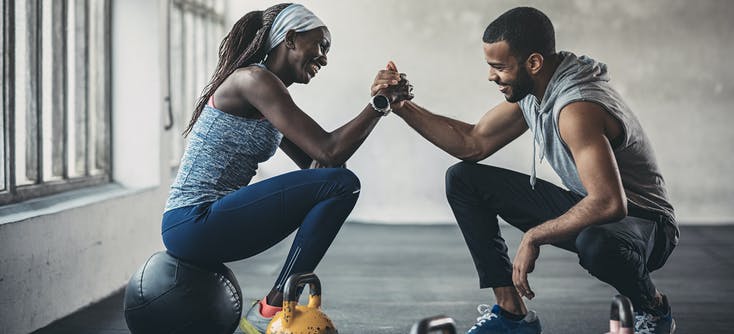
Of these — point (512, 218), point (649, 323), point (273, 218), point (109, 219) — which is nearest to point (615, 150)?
point (512, 218)

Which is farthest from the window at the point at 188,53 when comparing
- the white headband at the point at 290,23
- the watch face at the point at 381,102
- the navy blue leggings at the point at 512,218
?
the navy blue leggings at the point at 512,218

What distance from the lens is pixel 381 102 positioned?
2557 mm

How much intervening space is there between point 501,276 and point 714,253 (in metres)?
3.22

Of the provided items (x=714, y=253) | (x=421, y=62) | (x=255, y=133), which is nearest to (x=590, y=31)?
(x=421, y=62)

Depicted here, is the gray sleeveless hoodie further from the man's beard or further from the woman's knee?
the woman's knee

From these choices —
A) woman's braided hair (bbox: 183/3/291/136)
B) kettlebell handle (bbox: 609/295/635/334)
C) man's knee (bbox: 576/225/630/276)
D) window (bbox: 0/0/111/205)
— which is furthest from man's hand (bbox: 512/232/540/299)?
window (bbox: 0/0/111/205)

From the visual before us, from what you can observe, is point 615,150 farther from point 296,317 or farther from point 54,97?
point 54,97

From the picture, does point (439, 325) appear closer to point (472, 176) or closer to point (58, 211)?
point (472, 176)

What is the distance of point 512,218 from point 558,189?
6.5 inches

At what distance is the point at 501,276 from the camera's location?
250 centimetres

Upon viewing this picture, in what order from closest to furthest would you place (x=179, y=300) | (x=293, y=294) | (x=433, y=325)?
(x=433, y=325) → (x=293, y=294) → (x=179, y=300)

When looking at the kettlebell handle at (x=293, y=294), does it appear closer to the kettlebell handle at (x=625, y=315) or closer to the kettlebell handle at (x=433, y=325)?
the kettlebell handle at (x=433, y=325)

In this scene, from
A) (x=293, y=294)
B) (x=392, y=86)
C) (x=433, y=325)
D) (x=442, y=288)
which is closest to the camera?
(x=433, y=325)

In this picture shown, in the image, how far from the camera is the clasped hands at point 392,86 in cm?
264
